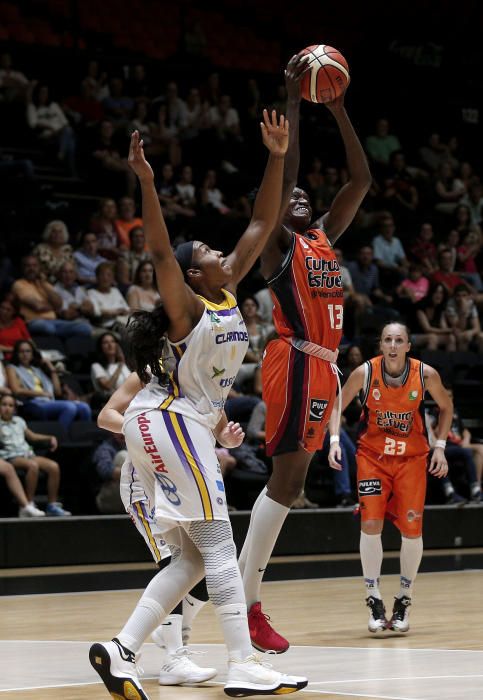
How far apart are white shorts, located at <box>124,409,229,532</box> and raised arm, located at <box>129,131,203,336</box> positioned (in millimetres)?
315

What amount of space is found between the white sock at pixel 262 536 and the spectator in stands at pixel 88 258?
675cm

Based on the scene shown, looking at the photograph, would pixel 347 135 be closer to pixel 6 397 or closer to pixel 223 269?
pixel 223 269

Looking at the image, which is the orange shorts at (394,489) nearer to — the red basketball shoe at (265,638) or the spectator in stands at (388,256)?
the red basketball shoe at (265,638)

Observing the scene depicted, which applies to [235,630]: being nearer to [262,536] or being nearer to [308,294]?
[262,536]

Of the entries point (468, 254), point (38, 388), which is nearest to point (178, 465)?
point (38, 388)

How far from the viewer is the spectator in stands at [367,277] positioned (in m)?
13.7

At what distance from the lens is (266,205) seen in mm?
4656

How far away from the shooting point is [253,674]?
4.10 metres

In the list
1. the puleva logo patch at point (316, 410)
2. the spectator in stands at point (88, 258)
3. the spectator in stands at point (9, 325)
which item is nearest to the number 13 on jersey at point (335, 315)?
the puleva logo patch at point (316, 410)

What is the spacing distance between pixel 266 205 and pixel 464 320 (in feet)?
30.4

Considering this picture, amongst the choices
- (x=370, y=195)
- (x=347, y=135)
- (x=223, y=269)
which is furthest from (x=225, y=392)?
(x=370, y=195)

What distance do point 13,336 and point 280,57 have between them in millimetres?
10082

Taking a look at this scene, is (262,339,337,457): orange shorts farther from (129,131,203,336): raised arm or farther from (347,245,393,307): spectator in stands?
(347,245,393,307): spectator in stands

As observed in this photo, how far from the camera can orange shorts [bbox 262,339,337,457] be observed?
17.8ft
